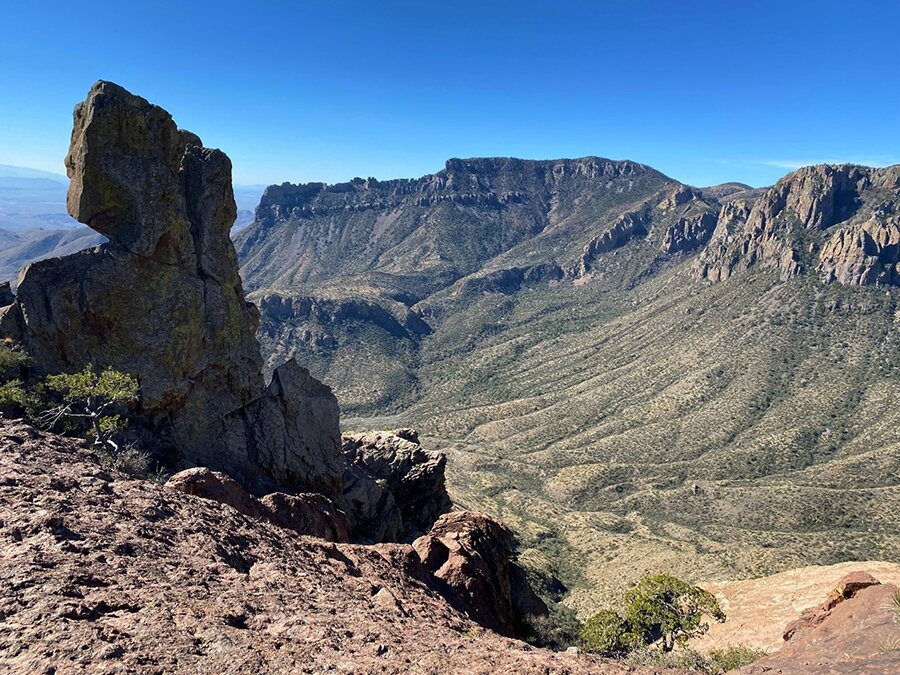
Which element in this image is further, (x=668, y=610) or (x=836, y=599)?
(x=668, y=610)

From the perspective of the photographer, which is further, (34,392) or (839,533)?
(839,533)

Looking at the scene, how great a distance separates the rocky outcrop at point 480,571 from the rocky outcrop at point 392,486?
9275 mm

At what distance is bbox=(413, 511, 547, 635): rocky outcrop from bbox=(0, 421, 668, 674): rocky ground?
4231 mm

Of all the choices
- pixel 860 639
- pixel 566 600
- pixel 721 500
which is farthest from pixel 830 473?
pixel 860 639

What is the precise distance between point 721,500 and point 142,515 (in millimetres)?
87357

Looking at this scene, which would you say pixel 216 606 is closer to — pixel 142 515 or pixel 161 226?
pixel 142 515

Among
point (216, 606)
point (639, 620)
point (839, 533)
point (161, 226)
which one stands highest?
point (161, 226)

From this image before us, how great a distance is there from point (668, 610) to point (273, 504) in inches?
840

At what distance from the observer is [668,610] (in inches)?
1070

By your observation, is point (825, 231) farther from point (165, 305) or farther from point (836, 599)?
point (165, 305)

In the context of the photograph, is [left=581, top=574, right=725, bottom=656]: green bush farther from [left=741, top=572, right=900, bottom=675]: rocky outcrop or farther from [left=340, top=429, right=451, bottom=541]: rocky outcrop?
[left=340, top=429, right=451, bottom=541]: rocky outcrop

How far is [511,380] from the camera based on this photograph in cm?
16475

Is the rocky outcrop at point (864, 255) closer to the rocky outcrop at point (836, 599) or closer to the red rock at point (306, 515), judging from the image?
the rocky outcrop at point (836, 599)

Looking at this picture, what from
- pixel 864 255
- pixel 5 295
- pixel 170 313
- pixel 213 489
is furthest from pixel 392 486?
pixel 864 255
